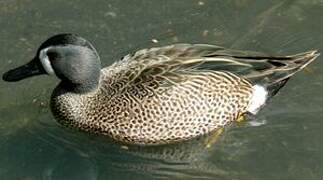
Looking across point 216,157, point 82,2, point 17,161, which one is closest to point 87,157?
point 17,161

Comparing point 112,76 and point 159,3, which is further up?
point 159,3

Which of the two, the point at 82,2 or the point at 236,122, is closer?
the point at 236,122

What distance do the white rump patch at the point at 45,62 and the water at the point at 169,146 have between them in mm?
743

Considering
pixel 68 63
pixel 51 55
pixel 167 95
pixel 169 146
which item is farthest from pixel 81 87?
pixel 169 146

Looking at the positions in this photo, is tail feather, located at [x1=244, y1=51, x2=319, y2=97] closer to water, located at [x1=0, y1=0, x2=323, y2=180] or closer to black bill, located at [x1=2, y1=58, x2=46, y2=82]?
water, located at [x1=0, y1=0, x2=323, y2=180]

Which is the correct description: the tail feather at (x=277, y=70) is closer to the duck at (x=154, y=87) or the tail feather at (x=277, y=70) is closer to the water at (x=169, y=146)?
the duck at (x=154, y=87)

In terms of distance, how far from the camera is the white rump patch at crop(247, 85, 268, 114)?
696 centimetres

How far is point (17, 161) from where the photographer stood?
22.1ft

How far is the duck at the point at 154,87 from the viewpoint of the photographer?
21.3ft

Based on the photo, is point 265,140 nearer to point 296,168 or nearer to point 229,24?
point 296,168

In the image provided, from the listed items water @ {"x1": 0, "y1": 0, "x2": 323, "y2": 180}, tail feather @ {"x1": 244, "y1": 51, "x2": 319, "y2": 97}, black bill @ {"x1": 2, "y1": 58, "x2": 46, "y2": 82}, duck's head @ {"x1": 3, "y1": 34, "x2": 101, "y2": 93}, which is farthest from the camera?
tail feather @ {"x1": 244, "y1": 51, "x2": 319, "y2": 97}

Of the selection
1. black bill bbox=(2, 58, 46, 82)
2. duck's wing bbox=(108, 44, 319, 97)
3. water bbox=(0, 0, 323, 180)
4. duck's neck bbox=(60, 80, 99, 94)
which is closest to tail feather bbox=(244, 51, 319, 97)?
duck's wing bbox=(108, 44, 319, 97)

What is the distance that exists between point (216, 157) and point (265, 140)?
49cm

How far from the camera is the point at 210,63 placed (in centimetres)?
675
